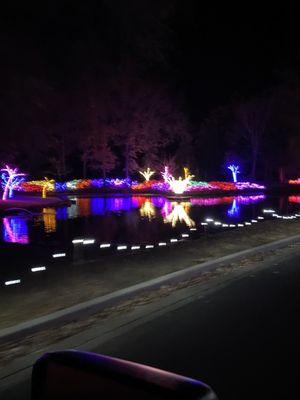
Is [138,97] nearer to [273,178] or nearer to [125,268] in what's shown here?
[273,178]

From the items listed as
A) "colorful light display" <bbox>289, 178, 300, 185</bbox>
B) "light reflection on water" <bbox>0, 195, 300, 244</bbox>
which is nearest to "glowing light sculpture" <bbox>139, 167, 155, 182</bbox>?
"colorful light display" <bbox>289, 178, 300, 185</bbox>

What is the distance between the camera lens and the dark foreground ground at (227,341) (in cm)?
476

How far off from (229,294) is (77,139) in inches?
1834

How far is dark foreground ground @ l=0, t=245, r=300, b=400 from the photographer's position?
15.6 ft

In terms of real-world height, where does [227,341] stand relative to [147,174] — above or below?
below

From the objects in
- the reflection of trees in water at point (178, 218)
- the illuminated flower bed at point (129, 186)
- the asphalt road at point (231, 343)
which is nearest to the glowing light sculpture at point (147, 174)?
the illuminated flower bed at point (129, 186)

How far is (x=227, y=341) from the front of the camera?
19.5 ft

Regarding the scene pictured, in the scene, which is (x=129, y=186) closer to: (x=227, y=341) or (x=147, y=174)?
(x=147, y=174)

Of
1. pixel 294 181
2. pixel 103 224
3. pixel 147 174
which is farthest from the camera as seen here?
pixel 294 181

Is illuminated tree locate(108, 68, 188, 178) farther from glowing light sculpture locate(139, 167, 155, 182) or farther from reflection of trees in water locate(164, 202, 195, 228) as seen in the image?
reflection of trees in water locate(164, 202, 195, 228)

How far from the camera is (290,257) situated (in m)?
12.0

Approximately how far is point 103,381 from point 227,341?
13.3 feet

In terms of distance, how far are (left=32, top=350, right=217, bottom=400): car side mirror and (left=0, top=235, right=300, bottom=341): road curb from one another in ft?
13.0

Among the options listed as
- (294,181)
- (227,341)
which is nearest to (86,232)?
(227,341)
